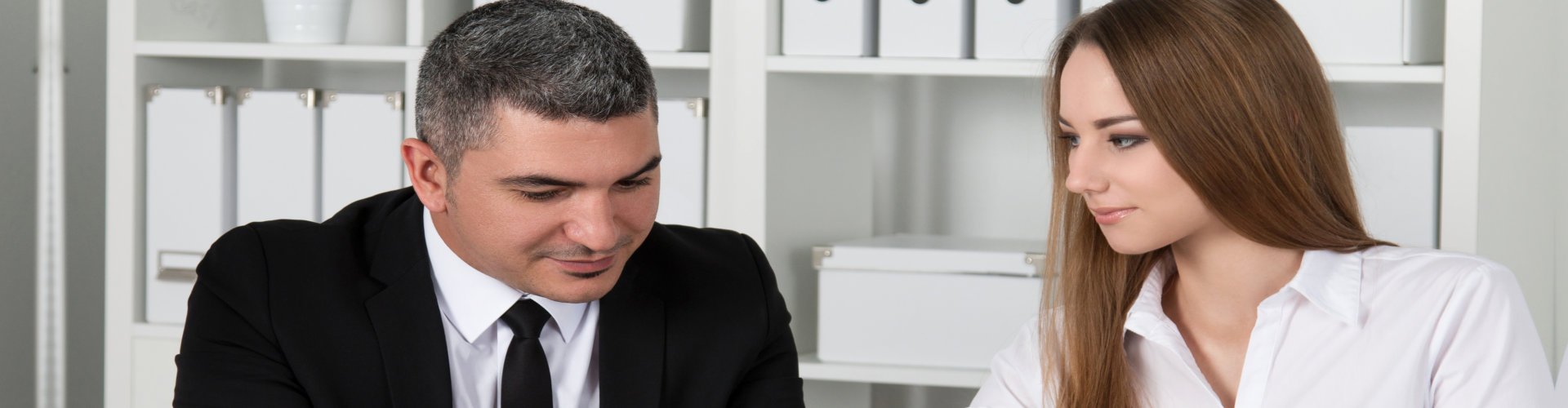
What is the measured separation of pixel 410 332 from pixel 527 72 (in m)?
0.27

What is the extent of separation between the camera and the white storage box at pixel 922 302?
1.66 meters

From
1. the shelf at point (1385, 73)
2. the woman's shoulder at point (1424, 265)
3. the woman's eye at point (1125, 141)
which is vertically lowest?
the woman's shoulder at point (1424, 265)

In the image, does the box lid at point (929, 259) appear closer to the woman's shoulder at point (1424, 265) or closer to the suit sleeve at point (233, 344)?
the woman's shoulder at point (1424, 265)

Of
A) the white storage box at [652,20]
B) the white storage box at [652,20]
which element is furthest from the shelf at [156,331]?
the white storage box at [652,20]

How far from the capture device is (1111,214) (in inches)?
45.0

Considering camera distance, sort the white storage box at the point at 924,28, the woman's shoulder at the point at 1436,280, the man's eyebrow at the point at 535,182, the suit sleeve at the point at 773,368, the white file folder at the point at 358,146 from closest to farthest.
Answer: the man's eyebrow at the point at 535,182 → the woman's shoulder at the point at 1436,280 → the suit sleeve at the point at 773,368 → the white storage box at the point at 924,28 → the white file folder at the point at 358,146

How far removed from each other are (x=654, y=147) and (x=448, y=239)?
0.24 m

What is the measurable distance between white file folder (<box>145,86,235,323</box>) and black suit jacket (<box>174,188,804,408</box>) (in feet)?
2.01

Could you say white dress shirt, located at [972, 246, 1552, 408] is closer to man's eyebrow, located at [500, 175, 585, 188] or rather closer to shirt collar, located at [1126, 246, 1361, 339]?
shirt collar, located at [1126, 246, 1361, 339]

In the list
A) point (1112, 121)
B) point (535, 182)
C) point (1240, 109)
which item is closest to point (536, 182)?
point (535, 182)

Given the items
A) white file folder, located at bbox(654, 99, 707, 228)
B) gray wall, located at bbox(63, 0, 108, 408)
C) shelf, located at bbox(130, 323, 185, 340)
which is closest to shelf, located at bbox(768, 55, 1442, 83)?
white file folder, located at bbox(654, 99, 707, 228)

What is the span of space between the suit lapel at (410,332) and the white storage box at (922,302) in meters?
0.66

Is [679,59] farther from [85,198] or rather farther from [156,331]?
[85,198]

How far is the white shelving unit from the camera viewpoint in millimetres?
1546
